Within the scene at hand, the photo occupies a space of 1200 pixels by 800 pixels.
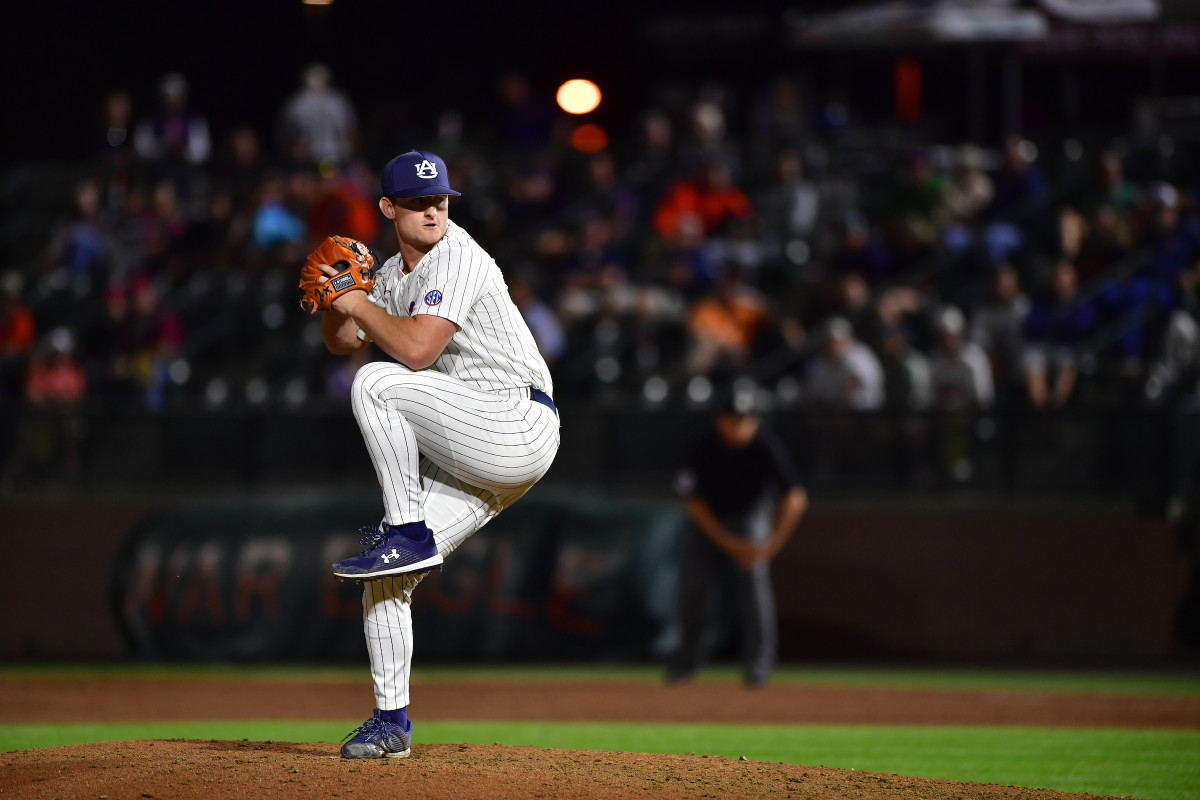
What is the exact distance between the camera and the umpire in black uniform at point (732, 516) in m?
11.2

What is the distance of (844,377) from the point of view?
12.6 metres

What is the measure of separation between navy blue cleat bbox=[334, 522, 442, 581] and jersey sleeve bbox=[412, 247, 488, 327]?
72 cm

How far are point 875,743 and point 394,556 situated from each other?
4.27 metres

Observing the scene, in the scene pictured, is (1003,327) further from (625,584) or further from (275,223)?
(275,223)

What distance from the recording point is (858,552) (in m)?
12.7

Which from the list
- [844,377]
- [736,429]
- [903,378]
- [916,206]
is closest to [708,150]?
[916,206]

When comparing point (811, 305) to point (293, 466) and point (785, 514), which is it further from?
point (293, 466)

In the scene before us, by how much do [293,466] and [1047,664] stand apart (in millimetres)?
6268

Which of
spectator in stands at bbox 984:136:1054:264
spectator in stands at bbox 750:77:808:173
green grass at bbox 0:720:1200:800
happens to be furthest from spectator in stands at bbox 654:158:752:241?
green grass at bbox 0:720:1200:800

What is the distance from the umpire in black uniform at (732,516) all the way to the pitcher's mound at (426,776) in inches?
193

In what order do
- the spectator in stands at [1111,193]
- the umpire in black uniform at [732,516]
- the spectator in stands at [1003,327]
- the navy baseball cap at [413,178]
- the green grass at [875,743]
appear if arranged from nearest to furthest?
the navy baseball cap at [413,178], the green grass at [875,743], the umpire in black uniform at [732,516], the spectator in stands at [1003,327], the spectator in stands at [1111,193]

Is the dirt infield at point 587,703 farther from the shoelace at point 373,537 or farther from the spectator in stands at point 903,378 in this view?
the shoelace at point 373,537

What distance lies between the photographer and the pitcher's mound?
205 inches

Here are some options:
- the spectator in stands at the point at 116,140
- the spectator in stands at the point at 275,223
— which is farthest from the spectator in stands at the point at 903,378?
the spectator in stands at the point at 116,140
